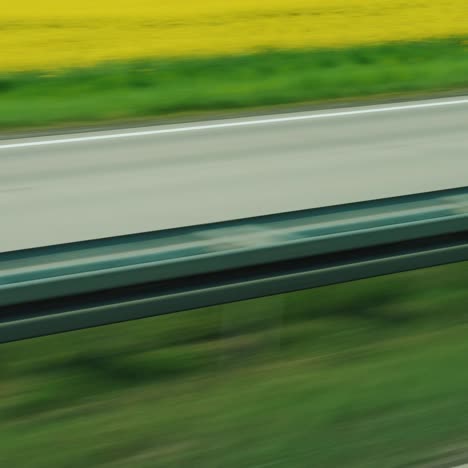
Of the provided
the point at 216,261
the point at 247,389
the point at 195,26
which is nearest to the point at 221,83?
the point at 195,26

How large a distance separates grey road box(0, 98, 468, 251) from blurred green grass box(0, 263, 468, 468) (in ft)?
16.7

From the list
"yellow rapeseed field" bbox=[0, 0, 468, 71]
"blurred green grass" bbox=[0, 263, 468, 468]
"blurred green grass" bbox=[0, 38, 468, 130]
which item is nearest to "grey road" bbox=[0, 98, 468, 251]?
"blurred green grass" bbox=[0, 38, 468, 130]

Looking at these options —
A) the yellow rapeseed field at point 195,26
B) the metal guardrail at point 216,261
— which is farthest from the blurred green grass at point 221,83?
the metal guardrail at point 216,261

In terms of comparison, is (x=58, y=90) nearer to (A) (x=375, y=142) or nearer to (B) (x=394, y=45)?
(A) (x=375, y=142)

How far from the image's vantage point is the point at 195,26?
19.4 metres

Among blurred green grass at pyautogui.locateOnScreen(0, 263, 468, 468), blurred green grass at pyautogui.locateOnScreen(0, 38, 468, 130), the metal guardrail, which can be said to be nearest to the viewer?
the metal guardrail

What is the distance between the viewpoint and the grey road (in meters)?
9.95

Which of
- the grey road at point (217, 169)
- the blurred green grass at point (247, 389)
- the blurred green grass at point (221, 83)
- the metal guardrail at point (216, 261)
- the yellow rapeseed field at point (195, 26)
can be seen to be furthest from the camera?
the yellow rapeseed field at point (195, 26)

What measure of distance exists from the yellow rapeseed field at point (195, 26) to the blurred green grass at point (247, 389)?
42.7ft

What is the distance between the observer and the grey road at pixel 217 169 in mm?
9953

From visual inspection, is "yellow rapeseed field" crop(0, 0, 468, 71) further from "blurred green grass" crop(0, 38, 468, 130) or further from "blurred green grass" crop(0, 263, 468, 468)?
"blurred green grass" crop(0, 263, 468, 468)

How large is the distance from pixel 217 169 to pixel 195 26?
826cm

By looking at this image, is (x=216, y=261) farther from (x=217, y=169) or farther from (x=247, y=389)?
(x=217, y=169)

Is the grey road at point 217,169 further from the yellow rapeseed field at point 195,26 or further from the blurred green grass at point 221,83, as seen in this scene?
the yellow rapeseed field at point 195,26
